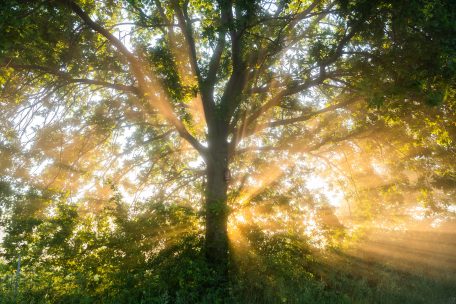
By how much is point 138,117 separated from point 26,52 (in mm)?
5754

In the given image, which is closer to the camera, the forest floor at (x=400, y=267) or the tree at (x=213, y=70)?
the tree at (x=213, y=70)

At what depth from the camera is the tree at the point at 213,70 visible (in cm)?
735

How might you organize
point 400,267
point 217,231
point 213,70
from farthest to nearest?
point 400,267
point 213,70
point 217,231

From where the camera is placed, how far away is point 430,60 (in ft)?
24.1

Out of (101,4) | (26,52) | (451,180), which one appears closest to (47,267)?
(26,52)

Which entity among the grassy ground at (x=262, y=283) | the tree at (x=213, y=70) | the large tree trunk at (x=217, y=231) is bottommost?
the grassy ground at (x=262, y=283)

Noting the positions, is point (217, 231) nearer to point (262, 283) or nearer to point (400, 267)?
point (262, 283)

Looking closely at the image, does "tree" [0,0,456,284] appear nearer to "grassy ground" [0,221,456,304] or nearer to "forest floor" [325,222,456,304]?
"grassy ground" [0,221,456,304]

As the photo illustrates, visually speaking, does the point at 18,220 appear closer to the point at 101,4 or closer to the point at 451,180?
the point at 101,4

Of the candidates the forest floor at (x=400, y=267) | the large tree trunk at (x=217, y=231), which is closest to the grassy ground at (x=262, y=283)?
the forest floor at (x=400, y=267)

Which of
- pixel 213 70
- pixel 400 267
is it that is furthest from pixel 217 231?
pixel 400 267

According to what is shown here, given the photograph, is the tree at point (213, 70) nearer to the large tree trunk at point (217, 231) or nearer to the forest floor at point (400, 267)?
the large tree trunk at point (217, 231)

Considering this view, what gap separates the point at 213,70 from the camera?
12.6m

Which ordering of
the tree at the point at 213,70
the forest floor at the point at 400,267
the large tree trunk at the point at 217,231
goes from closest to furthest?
1. the tree at the point at 213,70
2. the large tree trunk at the point at 217,231
3. the forest floor at the point at 400,267
